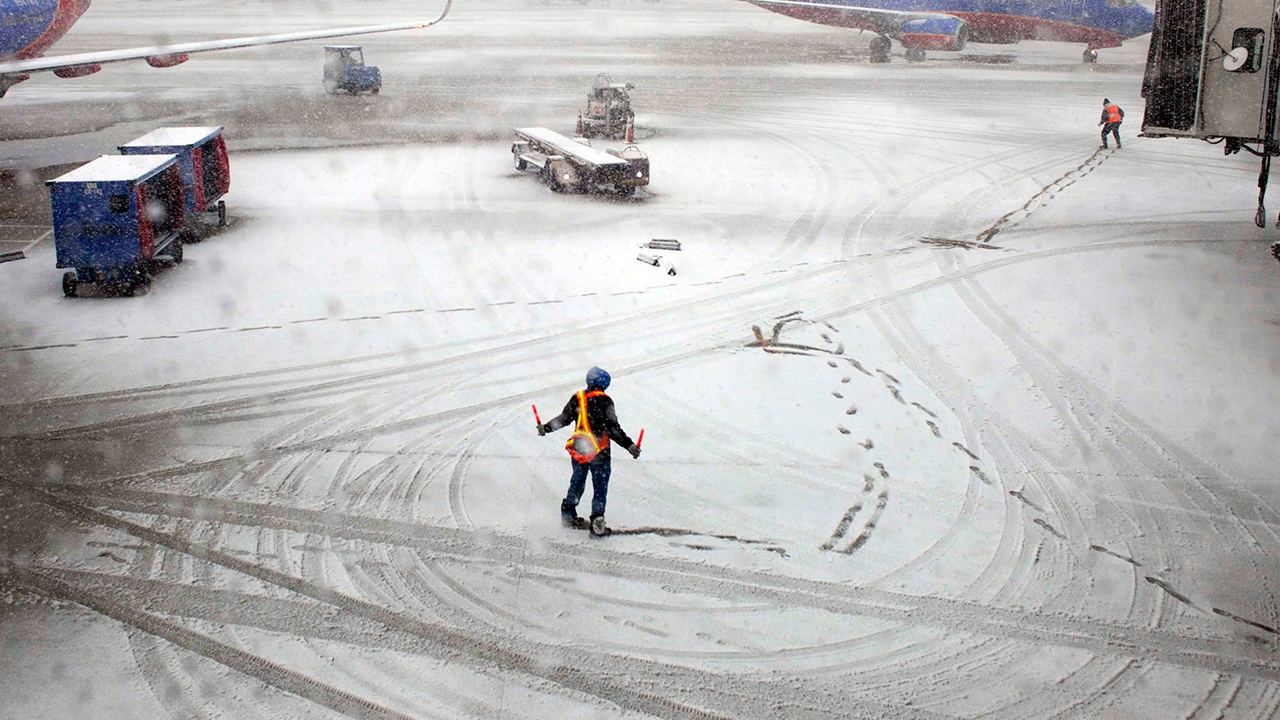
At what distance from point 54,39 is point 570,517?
2492 centimetres

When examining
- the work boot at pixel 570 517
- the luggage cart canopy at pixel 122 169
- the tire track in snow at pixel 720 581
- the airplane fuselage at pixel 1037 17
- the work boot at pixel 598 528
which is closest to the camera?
the tire track in snow at pixel 720 581

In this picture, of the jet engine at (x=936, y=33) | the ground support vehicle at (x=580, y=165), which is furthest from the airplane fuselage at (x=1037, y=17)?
the ground support vehicle at (x=580, y=165)

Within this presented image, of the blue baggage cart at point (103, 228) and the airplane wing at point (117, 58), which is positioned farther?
the airplane wing at point (117, 58)

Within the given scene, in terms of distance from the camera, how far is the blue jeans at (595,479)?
8.33 meters

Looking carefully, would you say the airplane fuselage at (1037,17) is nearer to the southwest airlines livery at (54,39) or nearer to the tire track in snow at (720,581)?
the southwest airlines livery at (54,39)

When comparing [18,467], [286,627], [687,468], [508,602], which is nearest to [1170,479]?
[687,468]

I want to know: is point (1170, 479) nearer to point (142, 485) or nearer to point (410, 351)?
point (410, 351)

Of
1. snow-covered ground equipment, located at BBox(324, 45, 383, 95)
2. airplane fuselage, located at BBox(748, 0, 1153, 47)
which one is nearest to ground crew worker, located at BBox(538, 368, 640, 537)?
snow-covered ground equipment, located at BBox(324, 45, 383, 95)

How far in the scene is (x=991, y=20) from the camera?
44344 millimetres

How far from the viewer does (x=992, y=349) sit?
13078mm

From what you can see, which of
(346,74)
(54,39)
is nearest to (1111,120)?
(346,74)

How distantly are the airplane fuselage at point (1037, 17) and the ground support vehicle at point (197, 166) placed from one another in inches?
1271

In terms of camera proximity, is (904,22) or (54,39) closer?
(54,39)

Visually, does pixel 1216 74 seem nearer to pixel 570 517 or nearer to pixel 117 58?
pixel 570 517
